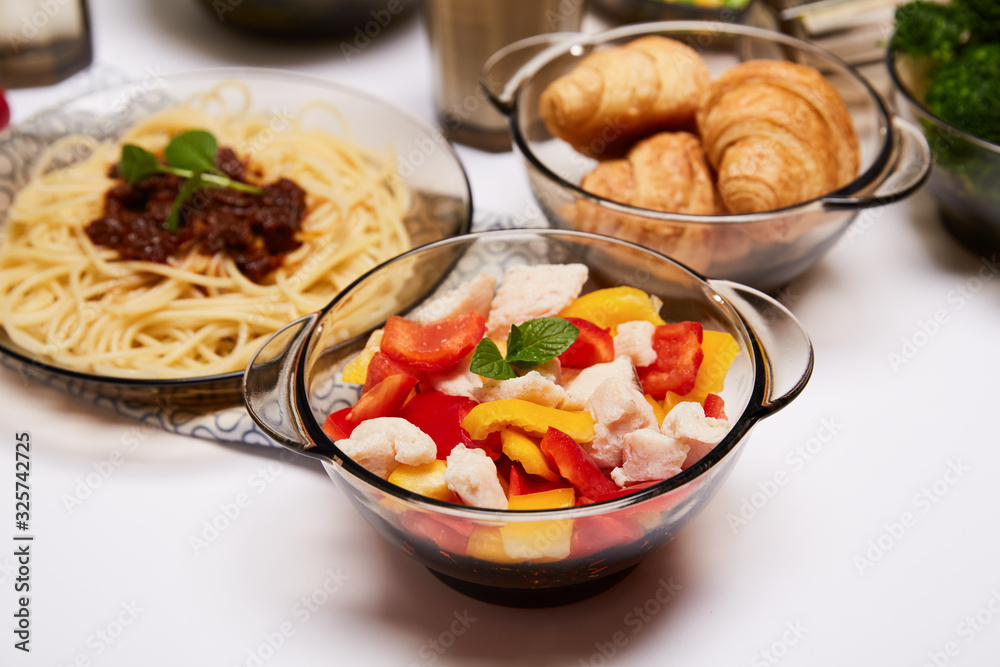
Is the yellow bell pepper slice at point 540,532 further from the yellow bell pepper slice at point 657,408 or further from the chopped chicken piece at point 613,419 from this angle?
the yellow bell pepper slice at point 657,408

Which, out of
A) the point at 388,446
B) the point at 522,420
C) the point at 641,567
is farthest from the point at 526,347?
the point at 641,567

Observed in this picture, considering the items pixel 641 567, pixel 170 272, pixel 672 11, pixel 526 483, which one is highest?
pixel 672 11

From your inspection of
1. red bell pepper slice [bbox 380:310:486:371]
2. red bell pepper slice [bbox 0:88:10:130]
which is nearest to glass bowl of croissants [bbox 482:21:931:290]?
red bell pepper slice [bbox 380:310:486:371]

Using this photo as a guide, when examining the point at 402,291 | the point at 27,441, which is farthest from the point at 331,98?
the point at 27,441

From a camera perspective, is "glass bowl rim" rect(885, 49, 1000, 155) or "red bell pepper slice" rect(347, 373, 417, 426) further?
"glass bowl rim" rect(885, 49, 1000, 155)

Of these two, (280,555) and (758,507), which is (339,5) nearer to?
(280,555)

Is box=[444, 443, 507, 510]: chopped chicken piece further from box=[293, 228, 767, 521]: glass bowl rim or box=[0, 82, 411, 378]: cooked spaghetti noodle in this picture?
box=[0, 82, 411, 378]: cooked spaghetti noodle

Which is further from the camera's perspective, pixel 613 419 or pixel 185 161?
pixel 185 161

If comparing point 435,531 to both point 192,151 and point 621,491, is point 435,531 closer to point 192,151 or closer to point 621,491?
point 621,491

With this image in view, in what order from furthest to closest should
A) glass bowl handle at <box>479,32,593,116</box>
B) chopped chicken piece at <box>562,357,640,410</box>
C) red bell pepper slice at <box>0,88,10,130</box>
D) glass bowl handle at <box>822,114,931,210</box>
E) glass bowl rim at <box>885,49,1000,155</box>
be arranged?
1. red bell pepper slice at <box>0,88,10,130</box>
2. glass bowl handle at <box>479,32,593,116</box>
3. glass bowl rim at <box>885,49,1000,155</box>
4. glass bowl handle at <box>822,114,931,210</box>
5. chopped chicken piece at <box>562,357,640,410</box>
